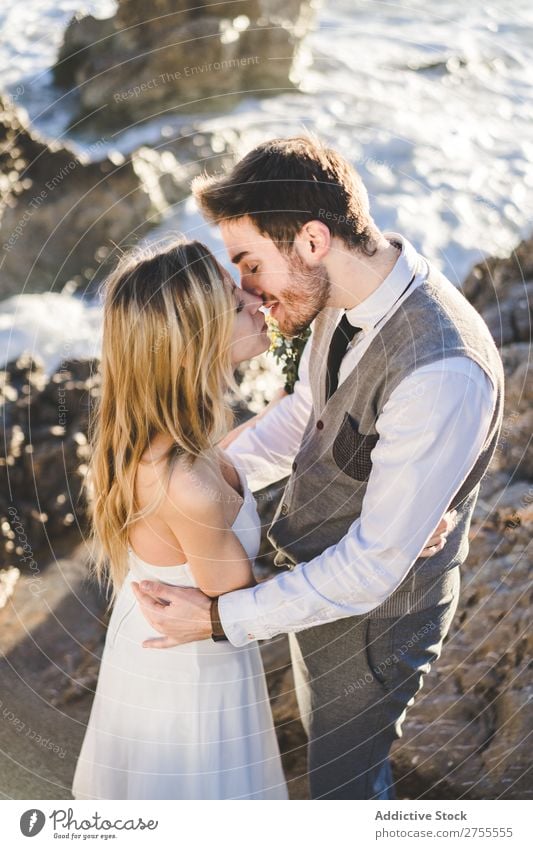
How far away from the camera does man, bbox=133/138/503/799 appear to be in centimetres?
191

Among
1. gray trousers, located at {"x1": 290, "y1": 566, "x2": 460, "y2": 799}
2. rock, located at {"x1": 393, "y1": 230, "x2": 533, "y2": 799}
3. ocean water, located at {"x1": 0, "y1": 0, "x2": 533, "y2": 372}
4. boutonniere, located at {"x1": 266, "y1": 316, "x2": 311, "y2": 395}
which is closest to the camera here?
gray trousers, located at {"x1": 290, "y1": 566, "x2": 460, "y2": 799}

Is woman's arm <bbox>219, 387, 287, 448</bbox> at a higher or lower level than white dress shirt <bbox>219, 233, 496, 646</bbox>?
higher

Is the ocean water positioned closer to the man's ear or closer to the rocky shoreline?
the rocky shoreline

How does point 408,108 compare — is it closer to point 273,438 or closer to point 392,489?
point 273,438

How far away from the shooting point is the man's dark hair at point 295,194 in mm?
2033

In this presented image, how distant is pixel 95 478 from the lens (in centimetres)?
220

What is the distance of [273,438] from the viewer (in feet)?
9.06

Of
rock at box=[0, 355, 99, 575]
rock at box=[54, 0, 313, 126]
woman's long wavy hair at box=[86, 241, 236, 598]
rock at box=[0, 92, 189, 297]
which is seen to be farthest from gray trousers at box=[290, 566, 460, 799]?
rock at box=[54, 0, 313, 126]

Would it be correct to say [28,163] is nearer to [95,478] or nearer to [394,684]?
[95,478]

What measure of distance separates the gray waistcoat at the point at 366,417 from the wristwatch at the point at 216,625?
341 mm

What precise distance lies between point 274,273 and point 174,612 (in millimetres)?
925

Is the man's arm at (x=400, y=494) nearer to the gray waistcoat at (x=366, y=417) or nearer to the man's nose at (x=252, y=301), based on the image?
the gray waistcoat at (x=366, y=417)

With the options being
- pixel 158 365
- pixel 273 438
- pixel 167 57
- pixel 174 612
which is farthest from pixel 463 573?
pixel 167 57

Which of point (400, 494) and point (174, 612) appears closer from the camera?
point (400, 494)
